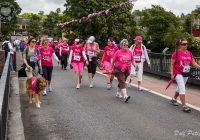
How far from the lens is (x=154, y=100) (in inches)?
386

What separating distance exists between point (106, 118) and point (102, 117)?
129 millimetres

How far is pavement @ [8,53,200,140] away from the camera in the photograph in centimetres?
629

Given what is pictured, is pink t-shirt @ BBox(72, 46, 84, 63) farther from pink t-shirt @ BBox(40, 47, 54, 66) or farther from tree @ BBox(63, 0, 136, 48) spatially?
tree @ BBox(63, 0, 136, 48)

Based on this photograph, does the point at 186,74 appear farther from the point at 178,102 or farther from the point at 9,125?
the point at 9,125

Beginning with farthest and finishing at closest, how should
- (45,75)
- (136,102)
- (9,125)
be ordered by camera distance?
(45,75) < (136,102) < (9,125)

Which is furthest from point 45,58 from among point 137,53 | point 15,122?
point 15,122

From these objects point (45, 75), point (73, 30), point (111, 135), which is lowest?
point (111, 135)

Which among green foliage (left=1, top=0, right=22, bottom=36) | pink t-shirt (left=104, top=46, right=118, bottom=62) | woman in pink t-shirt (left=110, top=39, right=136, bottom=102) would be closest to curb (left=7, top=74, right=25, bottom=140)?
woman in pink t-shirt (left=110, top=39, right=136, bottom=102)

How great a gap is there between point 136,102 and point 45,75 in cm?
297

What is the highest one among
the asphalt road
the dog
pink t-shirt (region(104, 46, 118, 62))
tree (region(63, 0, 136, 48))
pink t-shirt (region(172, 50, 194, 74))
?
tree (region(63, 0, 136, 48))

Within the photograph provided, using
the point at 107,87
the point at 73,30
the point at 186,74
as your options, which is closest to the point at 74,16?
the point at 73,30

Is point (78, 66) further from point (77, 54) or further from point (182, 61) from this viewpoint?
point (182, 61)

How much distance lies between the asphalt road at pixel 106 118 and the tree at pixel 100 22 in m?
39.7

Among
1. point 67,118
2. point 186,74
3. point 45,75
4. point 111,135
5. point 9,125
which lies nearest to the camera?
point 111,135
